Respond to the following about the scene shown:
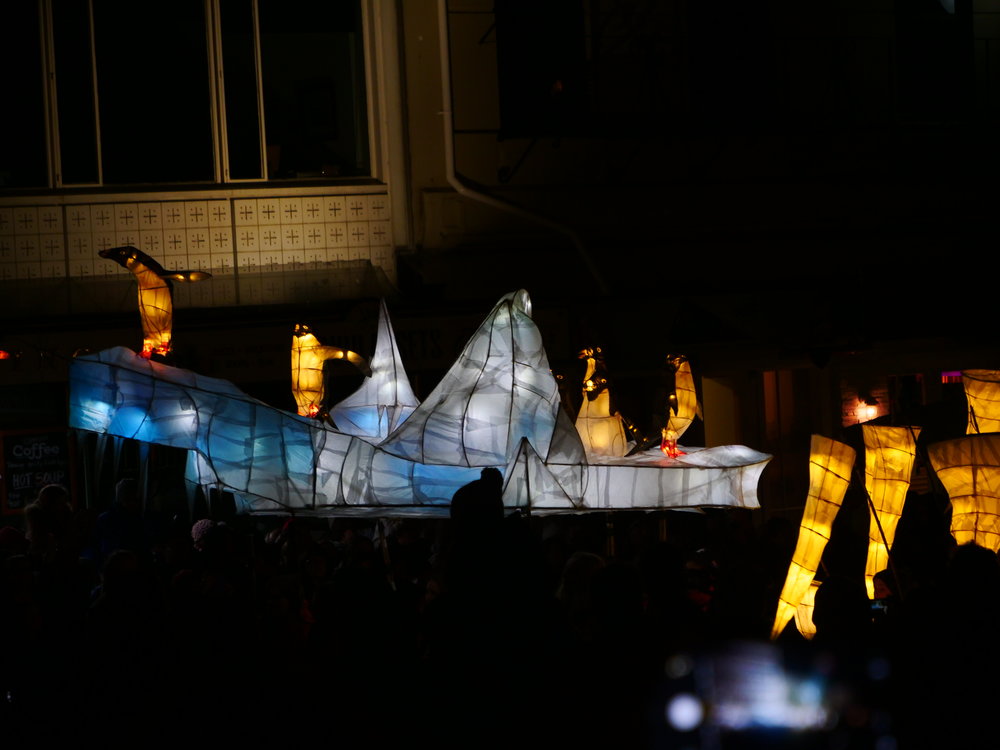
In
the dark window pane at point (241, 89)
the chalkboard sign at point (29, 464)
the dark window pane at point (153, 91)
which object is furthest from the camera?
the dark window pane at point (241, 89)

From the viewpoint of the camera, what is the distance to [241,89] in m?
13.3

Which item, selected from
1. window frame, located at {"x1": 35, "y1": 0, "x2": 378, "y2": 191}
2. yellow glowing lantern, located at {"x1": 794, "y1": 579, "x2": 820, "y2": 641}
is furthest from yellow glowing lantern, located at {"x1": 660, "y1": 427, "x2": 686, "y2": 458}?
window frame, located at {"x1": 35, "y1": 0, "x2": 378, "y2": 191}

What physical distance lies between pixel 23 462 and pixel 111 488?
5.29 feet

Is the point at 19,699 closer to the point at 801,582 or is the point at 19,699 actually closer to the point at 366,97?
the point at 801,582

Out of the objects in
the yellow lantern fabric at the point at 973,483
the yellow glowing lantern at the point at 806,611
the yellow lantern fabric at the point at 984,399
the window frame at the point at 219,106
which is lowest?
the yellow glowing lantern at the point at 806,611

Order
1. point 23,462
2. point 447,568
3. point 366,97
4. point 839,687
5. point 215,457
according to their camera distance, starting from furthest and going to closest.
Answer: point 366,97
point 23,462
point 215,457
point 447,568
point 839,687

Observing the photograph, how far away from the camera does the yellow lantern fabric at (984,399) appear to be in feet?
24.9

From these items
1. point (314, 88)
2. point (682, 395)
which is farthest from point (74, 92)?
point (682, 395)

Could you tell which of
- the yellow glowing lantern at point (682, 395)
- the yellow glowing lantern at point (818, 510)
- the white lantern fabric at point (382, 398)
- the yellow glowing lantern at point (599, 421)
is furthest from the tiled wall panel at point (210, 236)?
the yellow glowing lantern at point (818, 510)

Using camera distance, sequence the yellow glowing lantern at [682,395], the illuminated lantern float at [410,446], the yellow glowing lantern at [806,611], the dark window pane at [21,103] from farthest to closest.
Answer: the dark window pane at [21,103], the yellow glowing lantern at [682,395], the yellow glowing lantern at [806,611], the illuminated lantern float at [410,446]

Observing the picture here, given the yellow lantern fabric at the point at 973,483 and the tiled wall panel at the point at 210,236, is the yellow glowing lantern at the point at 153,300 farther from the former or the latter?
the tiled wall panel at the point at 210,236

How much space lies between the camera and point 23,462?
12633mm

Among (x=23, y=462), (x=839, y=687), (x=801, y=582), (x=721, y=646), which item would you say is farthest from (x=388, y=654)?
(x=23, y=462)

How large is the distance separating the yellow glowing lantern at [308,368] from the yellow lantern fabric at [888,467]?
3249mm
